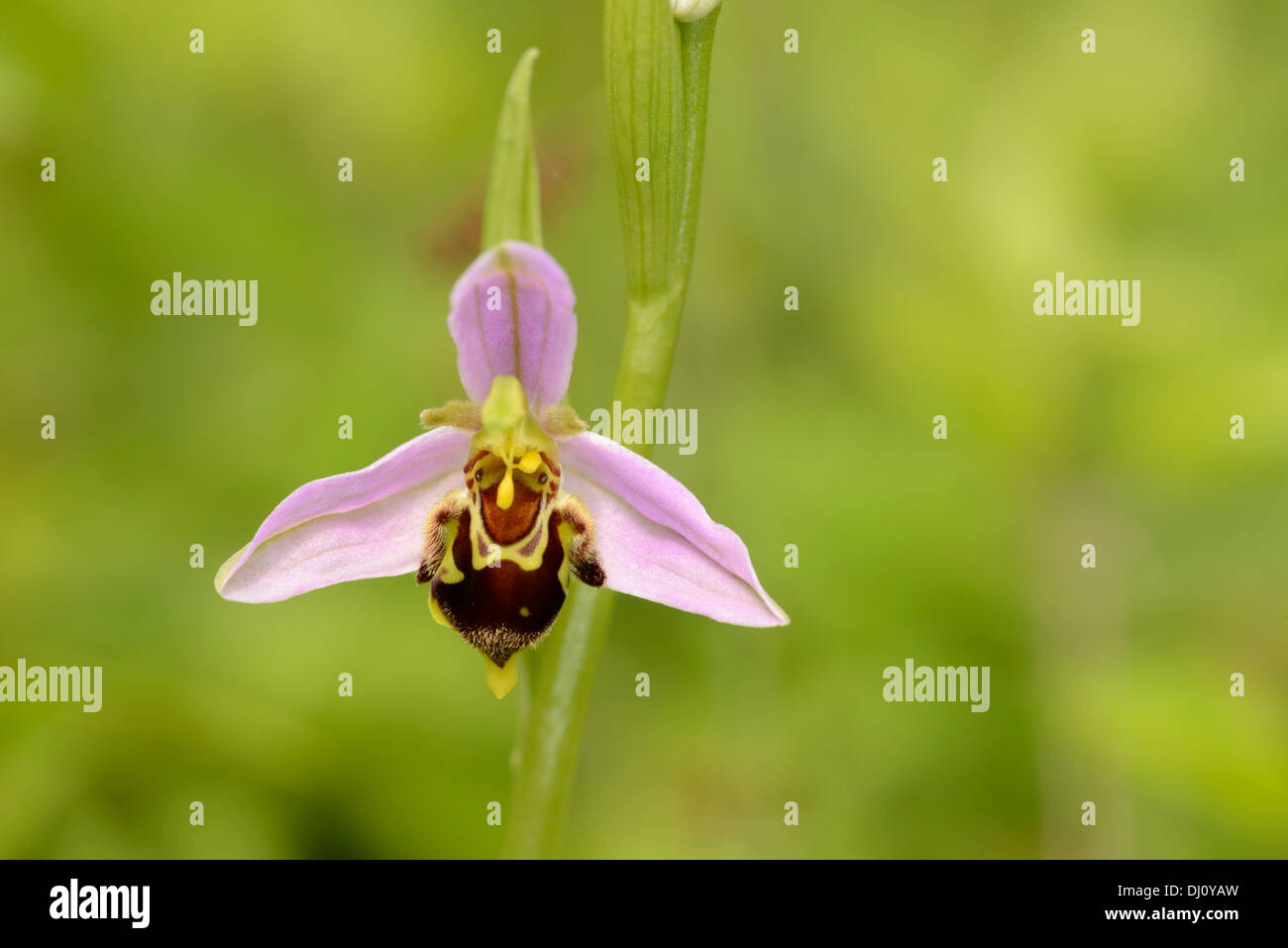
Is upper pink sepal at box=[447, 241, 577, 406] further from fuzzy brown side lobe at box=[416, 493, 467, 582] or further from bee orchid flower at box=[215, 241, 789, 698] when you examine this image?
fuzzy brown side lobe at box=[416, 493, 467, 582]

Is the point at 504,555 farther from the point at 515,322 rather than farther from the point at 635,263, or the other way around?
the point at 635,263

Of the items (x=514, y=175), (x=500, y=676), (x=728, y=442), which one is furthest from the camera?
(x=728, y=442)

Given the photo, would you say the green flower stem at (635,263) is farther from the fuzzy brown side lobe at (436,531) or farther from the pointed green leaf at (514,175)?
the fuzzy brown side lobe at (436,531)

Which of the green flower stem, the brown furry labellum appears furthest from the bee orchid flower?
the green flower stem

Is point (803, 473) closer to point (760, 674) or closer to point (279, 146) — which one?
point (760, 674)

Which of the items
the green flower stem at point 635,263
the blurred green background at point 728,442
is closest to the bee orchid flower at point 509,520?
the green flower stem at point 635,263

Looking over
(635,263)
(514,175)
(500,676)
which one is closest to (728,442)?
(635,263)
